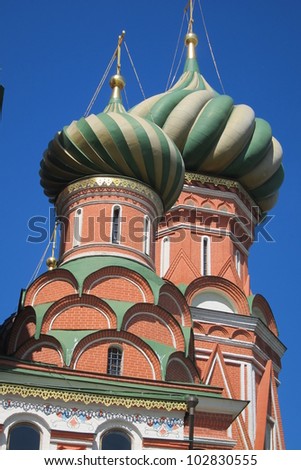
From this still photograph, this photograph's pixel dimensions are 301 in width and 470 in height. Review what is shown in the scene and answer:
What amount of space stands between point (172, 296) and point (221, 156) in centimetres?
512

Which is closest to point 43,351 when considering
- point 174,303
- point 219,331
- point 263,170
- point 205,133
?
point 174,303

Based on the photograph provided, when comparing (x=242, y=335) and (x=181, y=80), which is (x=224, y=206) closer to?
(x=242, y=335)

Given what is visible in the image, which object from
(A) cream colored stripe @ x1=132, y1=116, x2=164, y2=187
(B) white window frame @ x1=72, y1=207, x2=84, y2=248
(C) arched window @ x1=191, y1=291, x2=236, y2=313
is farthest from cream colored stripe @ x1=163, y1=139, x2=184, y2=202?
(C) arched window @ x1=191, y1=291, x2=236, y2=313

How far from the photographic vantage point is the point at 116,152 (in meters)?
15.9

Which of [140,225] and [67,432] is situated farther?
[140,225]

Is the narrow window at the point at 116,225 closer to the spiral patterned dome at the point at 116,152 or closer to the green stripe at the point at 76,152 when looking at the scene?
the spiral patterned dome at the point at 116,152

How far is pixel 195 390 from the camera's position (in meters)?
13.7

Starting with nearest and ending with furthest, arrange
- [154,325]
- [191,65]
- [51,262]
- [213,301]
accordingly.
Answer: [154,325] → [213,301] → [51,262] → [191,65]

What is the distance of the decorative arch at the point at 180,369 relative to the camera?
1434 cm

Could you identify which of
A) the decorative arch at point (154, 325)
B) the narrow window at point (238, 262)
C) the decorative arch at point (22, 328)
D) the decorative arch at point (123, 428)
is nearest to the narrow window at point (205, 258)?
the narrow window at point (238, 262)

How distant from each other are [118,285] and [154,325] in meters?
0.84
